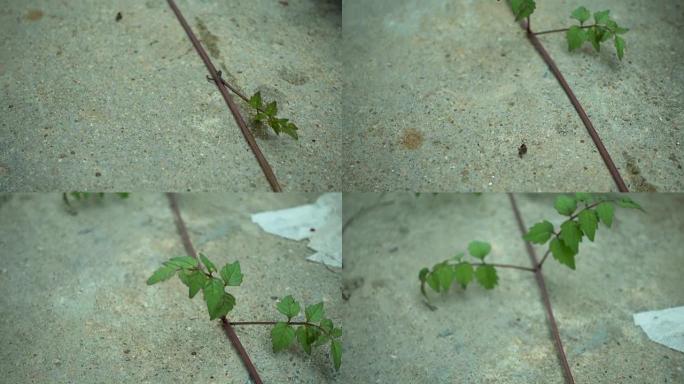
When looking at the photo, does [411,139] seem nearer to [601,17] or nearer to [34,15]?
[601,17]

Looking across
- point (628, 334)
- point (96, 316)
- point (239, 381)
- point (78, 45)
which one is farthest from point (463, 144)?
point (78, 45)

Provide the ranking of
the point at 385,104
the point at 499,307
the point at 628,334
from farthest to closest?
1. the point at 385,104
2. the point at 499,307
3. the point at 628,334

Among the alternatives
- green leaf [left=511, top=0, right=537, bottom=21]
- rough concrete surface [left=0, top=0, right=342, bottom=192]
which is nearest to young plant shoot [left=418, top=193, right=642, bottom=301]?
rough concrete surface [left=0, top=0, right=342, bottom=192]

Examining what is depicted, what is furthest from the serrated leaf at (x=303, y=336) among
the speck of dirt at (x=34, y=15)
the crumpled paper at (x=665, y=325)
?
the speck of dirt at (x=34, y=15)

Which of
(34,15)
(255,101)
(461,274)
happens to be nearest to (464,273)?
(461,274)

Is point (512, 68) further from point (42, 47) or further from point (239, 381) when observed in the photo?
point (42, 47)

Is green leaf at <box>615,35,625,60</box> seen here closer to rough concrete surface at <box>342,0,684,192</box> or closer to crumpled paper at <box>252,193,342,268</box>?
rough concrete surface at <box>342,0,684,192</box>
